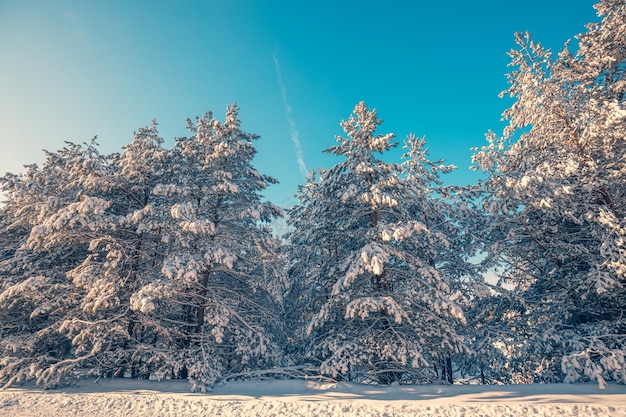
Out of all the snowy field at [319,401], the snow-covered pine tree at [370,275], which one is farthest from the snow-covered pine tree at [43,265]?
the snow-covered pine tree at [370,275]

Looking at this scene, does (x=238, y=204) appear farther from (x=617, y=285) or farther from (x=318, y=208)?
(x=617, y=285)

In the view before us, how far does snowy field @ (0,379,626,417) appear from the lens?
6629 mm

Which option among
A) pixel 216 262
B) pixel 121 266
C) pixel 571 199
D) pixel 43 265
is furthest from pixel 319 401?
pixel 43 265

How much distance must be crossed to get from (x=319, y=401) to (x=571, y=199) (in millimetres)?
10672

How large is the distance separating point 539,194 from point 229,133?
454 inches

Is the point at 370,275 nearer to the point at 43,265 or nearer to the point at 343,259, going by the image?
the point at 343,259

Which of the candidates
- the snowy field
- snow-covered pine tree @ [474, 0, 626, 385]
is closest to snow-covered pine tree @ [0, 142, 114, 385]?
A: the snowy field

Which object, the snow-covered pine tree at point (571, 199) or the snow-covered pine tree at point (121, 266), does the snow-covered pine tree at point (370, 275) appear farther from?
the snow-covered pine tree at point (121, 266)

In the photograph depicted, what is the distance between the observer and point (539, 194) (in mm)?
10227

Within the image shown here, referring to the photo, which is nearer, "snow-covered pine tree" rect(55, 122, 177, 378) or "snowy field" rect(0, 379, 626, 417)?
"snowy field" rect(0, 379, 626, 417)

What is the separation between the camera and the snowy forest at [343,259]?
9.51m

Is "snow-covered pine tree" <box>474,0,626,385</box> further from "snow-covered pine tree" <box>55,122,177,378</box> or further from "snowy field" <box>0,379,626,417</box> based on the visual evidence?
"snow-covered pine tree" <box>55,122,177,378</box>

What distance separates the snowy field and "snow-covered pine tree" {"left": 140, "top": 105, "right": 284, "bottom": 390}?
4.58ft

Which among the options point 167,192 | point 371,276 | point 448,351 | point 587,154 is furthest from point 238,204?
point 587,154
